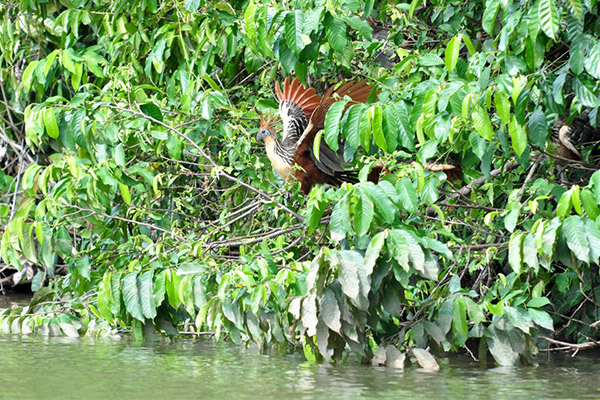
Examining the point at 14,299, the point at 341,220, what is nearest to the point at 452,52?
the point at 341,220

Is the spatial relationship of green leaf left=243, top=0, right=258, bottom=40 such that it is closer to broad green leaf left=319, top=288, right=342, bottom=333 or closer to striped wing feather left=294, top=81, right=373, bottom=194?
striped wing feather left=294, top=81, right=373, bottom=194

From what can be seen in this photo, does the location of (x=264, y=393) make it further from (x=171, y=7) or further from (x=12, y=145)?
(x=12, y=145)

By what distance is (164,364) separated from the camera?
4203mm

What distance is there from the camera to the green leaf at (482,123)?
3635mm

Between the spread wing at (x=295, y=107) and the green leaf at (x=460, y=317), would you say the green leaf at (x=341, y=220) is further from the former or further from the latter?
the spread wing at (x=295, y=107)

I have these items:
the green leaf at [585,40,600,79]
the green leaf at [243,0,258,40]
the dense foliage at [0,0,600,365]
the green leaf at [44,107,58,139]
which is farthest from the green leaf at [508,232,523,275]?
the green leaf at [44,107,58,139]

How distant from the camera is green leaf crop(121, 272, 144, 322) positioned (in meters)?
4.51

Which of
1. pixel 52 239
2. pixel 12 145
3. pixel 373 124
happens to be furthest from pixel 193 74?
pixel 12 145

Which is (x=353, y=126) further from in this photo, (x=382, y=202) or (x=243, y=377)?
(x=243, y=377)

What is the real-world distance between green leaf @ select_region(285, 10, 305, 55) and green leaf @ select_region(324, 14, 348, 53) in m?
0.12

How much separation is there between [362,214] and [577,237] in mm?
795

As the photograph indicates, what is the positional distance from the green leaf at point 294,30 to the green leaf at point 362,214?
70cm

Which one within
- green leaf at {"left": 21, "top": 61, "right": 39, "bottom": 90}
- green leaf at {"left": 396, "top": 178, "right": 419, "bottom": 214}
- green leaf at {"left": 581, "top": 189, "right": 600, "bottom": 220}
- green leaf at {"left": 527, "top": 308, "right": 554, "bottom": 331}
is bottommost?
green leaf at {"left": 527, "top": 308, "right": 554, "bottom": 331}

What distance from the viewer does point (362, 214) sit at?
369cm
